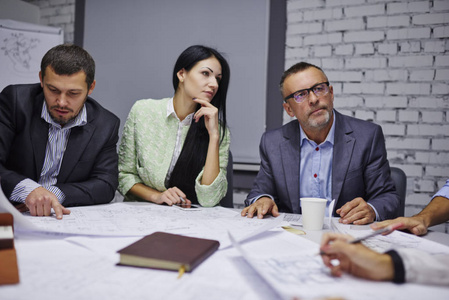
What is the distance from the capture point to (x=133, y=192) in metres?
1.93

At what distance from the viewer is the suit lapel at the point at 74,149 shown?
1.66 m

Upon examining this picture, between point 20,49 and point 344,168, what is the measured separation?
2836 mm

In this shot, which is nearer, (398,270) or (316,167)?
(398,270)

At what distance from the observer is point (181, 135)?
2.03 metres

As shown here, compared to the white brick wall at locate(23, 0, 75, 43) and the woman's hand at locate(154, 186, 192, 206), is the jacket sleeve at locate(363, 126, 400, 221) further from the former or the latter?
the white brick wall at locate(23, 0, 75, 43)

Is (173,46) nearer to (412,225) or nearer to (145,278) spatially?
(412,225)

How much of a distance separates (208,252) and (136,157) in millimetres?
1231

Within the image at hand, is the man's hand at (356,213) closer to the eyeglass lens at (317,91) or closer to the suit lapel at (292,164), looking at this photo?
the suit lapel at (292,164)

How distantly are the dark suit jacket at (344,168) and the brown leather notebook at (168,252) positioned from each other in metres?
0.82

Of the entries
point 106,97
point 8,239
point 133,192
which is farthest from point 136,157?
point 106,97

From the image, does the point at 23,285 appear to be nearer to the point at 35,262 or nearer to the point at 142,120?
the point at 35,262

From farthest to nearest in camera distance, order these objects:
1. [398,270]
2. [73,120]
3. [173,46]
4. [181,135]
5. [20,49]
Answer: [173,46]
[20,49]
[181,135]
[73,120]
[398,270]

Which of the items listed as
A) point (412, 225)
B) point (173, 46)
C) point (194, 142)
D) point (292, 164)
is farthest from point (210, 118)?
point (173, 46)

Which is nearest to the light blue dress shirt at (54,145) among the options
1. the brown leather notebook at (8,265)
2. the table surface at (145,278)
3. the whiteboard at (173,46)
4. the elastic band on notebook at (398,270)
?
the table surface at (145,278)
